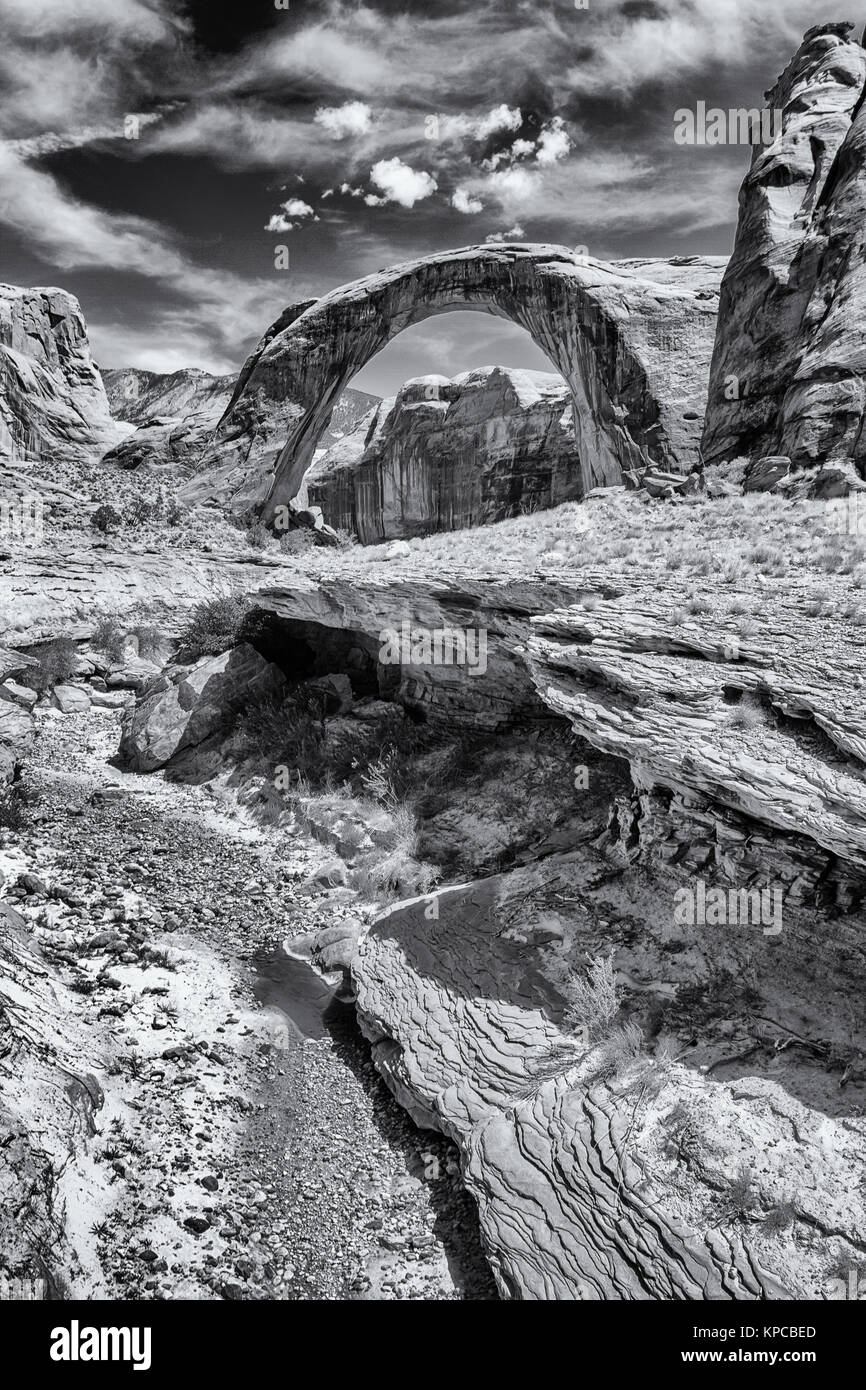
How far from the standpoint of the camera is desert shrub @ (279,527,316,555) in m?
20.5

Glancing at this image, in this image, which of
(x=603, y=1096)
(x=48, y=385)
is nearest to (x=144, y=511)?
(x=48, y=385)

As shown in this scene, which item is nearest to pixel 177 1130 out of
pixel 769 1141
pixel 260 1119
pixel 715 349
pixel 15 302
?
pixel 260 1119

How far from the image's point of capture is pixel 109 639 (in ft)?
53.1

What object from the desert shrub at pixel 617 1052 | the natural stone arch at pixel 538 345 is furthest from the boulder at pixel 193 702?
the natural stone arch at pixel 538 345

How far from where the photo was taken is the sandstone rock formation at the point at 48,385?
29578mm

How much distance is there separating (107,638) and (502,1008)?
13.1 metres

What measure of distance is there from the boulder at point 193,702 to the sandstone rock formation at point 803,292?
11.1 metres

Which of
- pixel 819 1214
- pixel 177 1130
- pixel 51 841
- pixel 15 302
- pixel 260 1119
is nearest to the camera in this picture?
pixel 819 1214

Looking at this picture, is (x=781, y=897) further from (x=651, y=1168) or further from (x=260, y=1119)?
(x=260, y=1119)

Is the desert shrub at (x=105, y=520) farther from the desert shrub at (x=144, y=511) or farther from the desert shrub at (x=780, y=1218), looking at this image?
the desert shrub at (x=780, y=1218)

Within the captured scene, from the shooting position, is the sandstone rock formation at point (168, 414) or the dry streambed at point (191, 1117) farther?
the sandstone rock formation at point (168, 414)

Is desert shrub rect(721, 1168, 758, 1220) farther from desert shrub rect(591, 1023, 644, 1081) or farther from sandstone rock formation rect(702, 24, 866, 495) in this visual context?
sandstone rock formation rect(702, 24, 866, 495)

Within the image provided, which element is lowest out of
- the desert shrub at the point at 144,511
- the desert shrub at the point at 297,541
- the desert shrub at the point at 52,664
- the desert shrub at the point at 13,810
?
the desert shrub at the point at 13,810

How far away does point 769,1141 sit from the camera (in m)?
4.78
